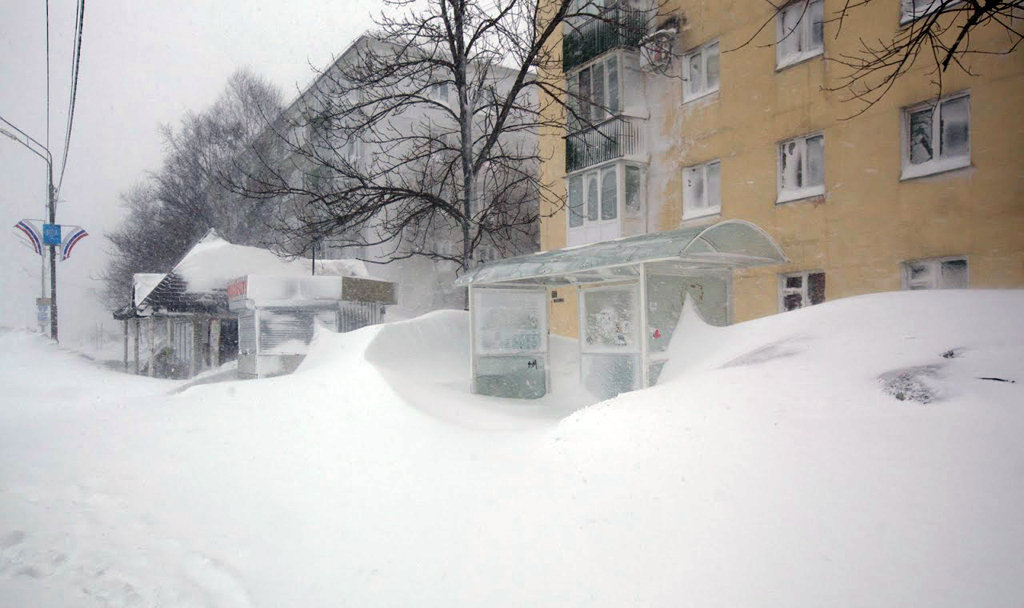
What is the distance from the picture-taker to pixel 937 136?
35.1 feet

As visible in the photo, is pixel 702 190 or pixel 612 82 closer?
pixel 702 190

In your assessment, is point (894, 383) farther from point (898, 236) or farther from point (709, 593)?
point (898, 236)

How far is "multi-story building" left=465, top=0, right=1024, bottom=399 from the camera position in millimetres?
9836

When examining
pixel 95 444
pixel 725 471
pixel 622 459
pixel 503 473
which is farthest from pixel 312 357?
pixel 725 471

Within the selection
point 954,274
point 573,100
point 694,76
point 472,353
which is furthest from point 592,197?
point 954,274

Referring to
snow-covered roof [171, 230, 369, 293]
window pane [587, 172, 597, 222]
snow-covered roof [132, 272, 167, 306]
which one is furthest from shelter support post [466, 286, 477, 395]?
snow-covered roof [132, 272, 167, 306]

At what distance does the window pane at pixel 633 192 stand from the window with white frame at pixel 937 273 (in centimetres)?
634

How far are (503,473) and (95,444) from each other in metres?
5.17

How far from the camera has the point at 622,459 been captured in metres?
4.80

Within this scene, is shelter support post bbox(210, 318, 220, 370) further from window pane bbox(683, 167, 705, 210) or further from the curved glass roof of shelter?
window pane bbox(683, 167, 705, 210)

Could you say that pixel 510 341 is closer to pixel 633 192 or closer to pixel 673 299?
pixel 673 299

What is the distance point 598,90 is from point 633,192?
9.34 feet

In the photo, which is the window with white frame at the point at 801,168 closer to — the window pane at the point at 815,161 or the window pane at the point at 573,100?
the window pane at the point at 815,161

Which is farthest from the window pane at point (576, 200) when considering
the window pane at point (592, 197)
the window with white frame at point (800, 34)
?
the window with white frame at point (800, 34)
